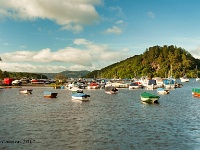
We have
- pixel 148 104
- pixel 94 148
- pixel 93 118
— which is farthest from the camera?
pixel 148 104

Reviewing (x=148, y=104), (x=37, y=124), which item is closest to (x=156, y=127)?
(x=37, y=124)

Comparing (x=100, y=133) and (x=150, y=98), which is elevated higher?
(x=150, y=98)

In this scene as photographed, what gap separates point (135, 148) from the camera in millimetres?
35562

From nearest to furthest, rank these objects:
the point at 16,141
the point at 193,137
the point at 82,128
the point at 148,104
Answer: the point at 16,141
the point at 193,137
the point at 82,128
the point at 148,104

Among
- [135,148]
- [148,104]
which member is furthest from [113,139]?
[148,104]

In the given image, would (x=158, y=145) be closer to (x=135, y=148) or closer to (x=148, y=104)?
(x=135, y=148)

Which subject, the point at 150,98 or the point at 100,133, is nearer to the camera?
the point at 100,133

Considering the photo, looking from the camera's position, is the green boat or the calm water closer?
the calm water

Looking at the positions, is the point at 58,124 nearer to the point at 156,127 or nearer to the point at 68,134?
the point at 68,134

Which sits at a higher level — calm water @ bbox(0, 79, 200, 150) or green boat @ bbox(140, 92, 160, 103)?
green boat @ bbox(140, 92, 160, 103)

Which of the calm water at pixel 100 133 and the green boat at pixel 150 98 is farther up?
the green boat at pixel 150 98

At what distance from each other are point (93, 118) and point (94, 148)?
24.7m

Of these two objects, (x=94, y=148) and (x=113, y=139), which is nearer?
(x=94, y=148)

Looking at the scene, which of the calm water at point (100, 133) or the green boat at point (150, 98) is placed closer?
the calm water at point (100, 133)
